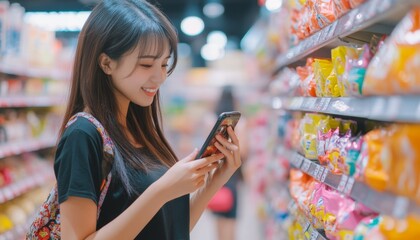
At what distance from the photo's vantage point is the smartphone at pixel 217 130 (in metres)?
1.85

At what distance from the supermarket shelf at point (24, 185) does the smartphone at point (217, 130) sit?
8.48 ft

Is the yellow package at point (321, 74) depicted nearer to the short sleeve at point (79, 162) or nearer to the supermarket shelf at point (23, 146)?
the short sleeve at point (79, 162)

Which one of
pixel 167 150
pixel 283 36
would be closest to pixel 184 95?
pixel 283 36

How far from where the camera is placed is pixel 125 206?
180 centimetres

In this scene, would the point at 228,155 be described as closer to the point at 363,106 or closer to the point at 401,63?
the point at 363,106

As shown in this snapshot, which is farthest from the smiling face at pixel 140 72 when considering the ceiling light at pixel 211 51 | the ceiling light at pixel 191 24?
the ceiling light at pixel 211 51

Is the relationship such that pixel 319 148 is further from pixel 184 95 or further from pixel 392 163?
pixel 184 95

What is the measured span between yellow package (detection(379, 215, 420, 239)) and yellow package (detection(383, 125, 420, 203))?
0.05 metres

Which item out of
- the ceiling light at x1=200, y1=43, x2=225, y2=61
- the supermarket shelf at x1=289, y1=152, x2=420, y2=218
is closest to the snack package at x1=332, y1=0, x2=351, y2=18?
the supermarket shelf at x1=289, y1=152, x2=420, y2=218

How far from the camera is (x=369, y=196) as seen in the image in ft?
4.25

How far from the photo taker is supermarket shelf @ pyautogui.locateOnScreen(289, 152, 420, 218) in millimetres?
1100

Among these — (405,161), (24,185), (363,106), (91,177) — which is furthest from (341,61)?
(24,185)

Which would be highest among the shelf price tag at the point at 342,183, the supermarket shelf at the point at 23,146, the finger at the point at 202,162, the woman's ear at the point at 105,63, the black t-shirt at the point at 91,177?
the woman's ear at the point at 105,63

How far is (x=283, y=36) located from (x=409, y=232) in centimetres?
252
